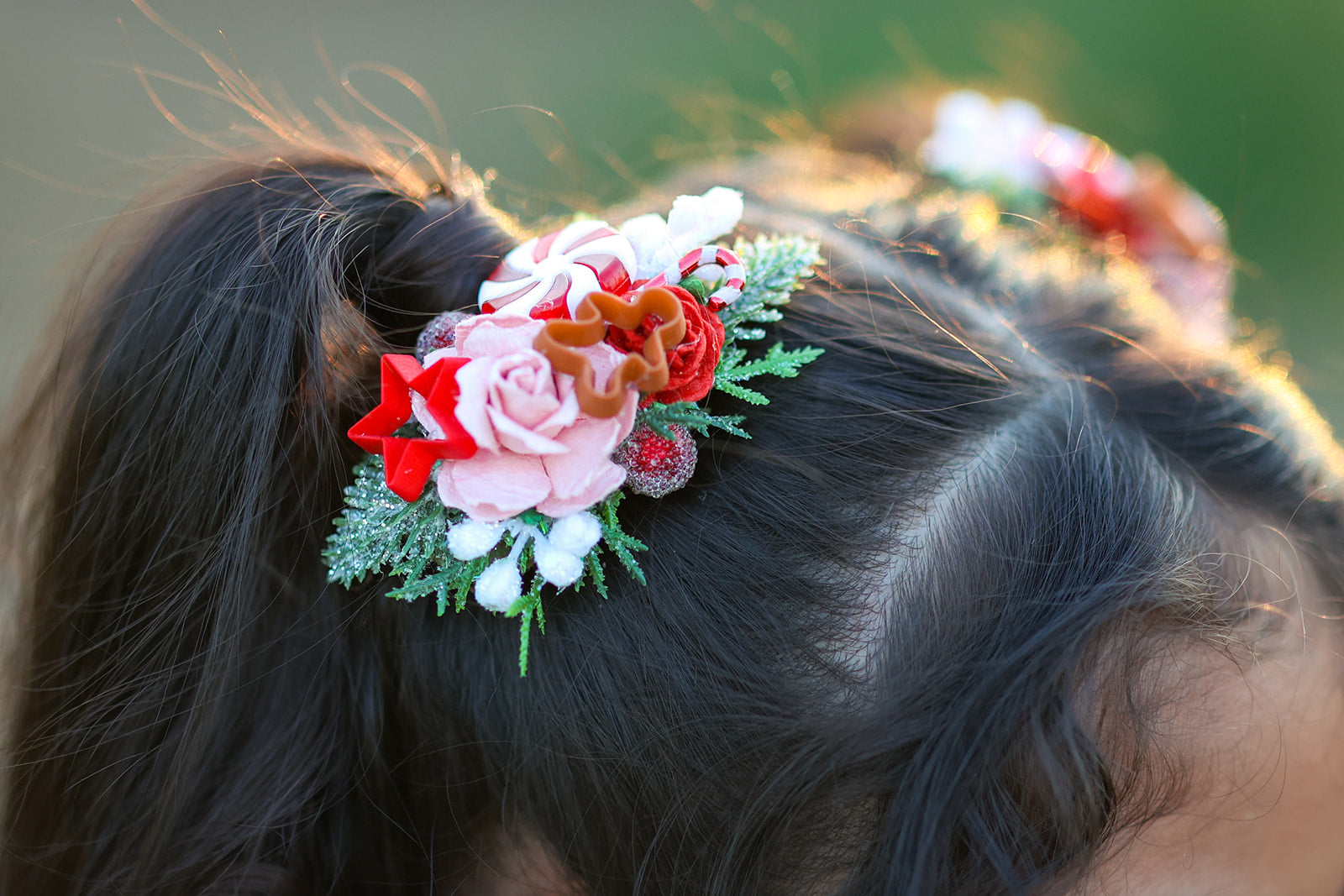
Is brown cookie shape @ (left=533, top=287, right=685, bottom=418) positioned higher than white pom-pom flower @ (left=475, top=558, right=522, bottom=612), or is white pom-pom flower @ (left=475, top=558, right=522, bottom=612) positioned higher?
brown cookie shape @ (left=533, top=287, right=685, bottom=418)

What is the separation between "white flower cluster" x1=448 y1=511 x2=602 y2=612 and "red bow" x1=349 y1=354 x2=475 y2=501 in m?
0.05

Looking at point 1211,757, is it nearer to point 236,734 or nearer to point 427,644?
point 427,644

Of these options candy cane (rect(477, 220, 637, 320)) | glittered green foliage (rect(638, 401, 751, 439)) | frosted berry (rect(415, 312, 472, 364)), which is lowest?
frosted berry (rect(415, 312, 472, 364))

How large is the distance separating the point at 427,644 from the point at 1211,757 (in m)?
0.68

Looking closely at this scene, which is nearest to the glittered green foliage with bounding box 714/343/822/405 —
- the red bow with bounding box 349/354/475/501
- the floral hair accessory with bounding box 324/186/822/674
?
the floral hair accessory with bounding box 324/186/822/674

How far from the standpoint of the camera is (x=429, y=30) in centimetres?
345

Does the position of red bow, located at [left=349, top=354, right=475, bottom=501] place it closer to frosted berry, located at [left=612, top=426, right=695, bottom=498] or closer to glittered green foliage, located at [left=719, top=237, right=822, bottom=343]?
frosted berry, located at [left=612, top=426, right=695, bottom=498]

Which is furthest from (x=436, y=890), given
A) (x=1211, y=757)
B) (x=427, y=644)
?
(x=1211, y=757)

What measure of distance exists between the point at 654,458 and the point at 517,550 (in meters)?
0.13

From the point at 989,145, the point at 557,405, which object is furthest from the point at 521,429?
the point at 989,145

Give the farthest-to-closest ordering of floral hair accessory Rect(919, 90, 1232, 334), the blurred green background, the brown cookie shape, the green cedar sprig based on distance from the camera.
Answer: the blurred green background → floral hair accessory Rect(919, 90, 1232, 334) → the green cedar sprig → the brown cookie shape

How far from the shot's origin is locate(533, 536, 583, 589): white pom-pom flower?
0.65m

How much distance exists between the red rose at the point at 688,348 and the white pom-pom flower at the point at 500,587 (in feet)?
0.58

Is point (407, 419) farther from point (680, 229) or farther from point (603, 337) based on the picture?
point (680, 229)
